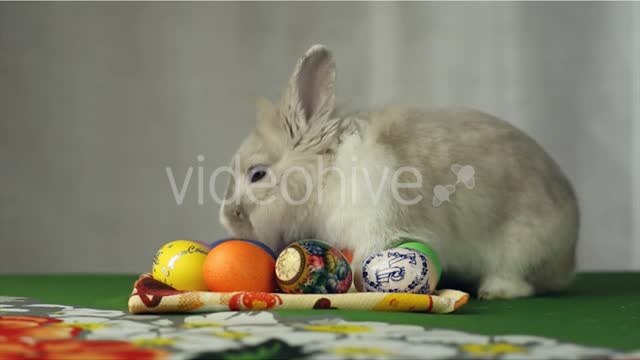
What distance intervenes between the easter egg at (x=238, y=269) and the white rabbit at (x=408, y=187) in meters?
0.36

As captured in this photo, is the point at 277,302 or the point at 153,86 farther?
the point at 153,86

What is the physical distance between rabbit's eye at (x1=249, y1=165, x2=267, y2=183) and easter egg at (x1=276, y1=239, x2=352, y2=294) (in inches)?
20.6

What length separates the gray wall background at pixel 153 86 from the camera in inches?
192

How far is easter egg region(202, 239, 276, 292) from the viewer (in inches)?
97.9

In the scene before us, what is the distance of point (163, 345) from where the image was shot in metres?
1.74

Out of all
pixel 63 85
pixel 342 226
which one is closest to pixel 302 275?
pixel 342 226

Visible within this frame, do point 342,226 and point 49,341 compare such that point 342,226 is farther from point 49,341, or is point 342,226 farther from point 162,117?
point 162,117

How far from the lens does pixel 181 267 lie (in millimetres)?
2584

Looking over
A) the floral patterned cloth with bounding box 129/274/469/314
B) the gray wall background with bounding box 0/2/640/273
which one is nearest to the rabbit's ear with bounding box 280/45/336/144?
the floral patterned cloth with bounding box 129/274/469/314

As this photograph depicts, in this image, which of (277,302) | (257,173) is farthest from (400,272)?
(257,173)

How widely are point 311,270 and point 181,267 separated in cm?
40

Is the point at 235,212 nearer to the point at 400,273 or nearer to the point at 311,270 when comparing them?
the point at 311,270

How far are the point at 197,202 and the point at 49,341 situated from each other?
3.11 metres

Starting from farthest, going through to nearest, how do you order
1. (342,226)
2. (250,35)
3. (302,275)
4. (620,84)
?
(250,35), (620,84), (342,226), (302,275)
